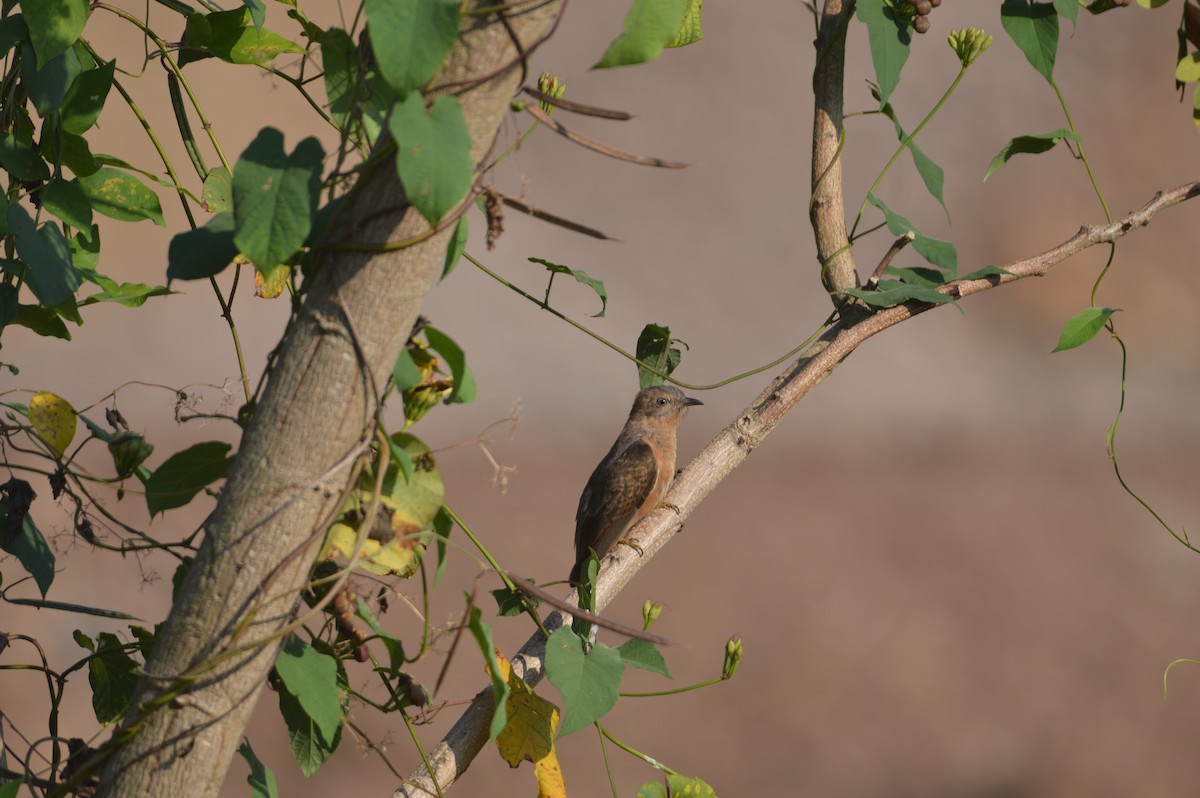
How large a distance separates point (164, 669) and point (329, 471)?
0.98 ft

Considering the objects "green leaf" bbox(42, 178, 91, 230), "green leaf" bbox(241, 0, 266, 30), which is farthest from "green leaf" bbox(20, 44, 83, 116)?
"green leaf" bbox(241, 0, 266, 30)

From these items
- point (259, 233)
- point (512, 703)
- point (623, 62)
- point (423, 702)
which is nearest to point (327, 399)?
point (259, 233)

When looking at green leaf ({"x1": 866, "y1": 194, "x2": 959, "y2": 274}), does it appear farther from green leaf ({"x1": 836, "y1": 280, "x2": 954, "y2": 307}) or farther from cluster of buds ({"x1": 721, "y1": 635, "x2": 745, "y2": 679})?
cluster of buds ({"x1": 721, "y1": 635, "x2": 745, "y2": 679})

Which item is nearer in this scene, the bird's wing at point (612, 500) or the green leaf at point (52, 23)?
the green leaf at point (52, 23)

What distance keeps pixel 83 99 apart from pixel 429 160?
39.8 inches

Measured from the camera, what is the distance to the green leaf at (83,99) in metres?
1.74

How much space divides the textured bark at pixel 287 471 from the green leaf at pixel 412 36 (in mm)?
94

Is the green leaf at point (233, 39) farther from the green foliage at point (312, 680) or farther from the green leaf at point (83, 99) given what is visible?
the green foliage at point (312, 680)

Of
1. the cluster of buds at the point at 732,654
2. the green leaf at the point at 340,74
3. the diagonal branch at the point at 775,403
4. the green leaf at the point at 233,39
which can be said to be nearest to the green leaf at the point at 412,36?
the green leaf at the point at 340,74

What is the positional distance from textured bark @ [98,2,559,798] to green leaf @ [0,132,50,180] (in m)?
0.84

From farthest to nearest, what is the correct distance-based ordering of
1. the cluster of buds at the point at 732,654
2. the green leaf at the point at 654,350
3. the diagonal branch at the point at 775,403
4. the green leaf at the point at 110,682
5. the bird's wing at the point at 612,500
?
the bird's wing at the point at 612,500 < the green leaf at the point at 654,350 < the diagonal branch at the point at 775,403 < the cluster of buds at the point at 732,654 < the green leaf at the point at 110,682

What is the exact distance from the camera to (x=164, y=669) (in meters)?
1.21

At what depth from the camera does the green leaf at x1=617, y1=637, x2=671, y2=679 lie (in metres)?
2.02

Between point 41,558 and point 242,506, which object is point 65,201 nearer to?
point 41,558
